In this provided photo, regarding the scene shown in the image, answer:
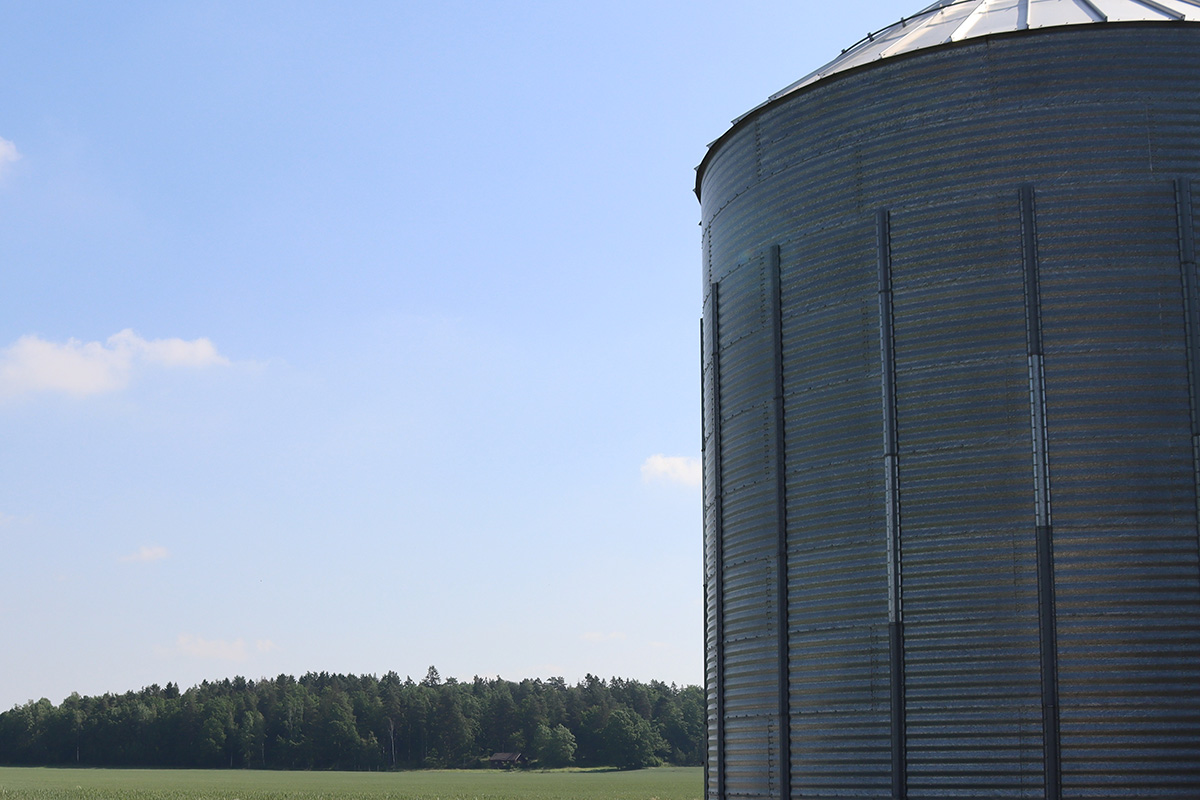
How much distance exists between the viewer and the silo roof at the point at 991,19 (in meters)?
18.3

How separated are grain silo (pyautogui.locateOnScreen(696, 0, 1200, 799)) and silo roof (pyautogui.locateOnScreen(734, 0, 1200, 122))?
3.9 inches

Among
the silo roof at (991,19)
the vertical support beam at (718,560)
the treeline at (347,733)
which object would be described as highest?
the silo roof at (991,19)

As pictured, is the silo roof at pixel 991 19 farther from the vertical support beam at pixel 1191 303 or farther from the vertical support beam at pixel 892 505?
the vertical support beam at pixel 892 505

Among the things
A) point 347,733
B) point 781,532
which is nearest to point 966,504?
point 781,532

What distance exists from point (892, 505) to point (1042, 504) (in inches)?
83.2

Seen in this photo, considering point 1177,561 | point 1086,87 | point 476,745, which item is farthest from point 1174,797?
point 476,745

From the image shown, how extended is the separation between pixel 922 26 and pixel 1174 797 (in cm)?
1323

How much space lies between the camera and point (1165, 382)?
1633 cm

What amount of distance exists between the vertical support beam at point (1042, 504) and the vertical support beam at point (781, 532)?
411cm

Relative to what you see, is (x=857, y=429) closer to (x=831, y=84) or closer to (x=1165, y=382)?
(x=1165, y=382)

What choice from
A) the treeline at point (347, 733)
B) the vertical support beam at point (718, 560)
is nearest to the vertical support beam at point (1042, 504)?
the vertical support beam at point (718, 560)

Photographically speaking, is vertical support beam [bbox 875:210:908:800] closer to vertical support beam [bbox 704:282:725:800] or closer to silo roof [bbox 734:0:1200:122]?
silo roof [bbox 734:0:1200:122]

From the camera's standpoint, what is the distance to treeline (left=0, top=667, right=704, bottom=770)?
173 meters

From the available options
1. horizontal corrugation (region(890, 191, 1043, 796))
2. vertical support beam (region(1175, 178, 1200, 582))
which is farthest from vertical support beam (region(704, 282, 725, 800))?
vertical support beam (region(1175, 178, 1200, 582))
